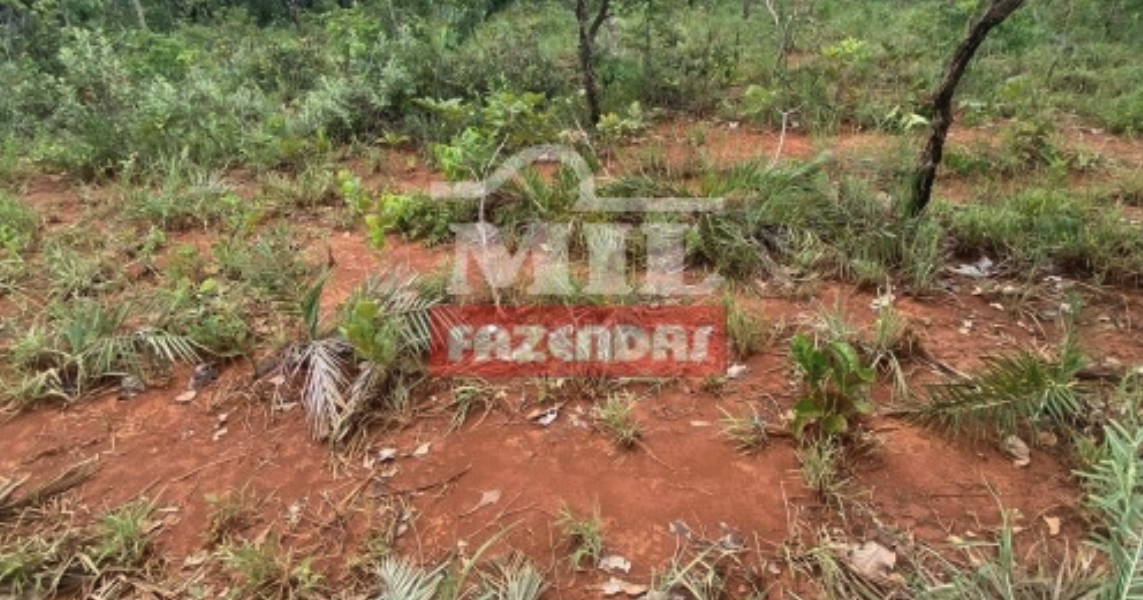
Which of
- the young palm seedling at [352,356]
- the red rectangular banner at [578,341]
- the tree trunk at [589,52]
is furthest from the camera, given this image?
the tree trunk at [589,52]

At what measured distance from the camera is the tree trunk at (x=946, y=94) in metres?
3.34

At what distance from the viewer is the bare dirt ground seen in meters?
2.29

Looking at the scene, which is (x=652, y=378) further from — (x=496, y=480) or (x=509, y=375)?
(x=496, y=480)

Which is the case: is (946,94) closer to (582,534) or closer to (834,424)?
(834,424)

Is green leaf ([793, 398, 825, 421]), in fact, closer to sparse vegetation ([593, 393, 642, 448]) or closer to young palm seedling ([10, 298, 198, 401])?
sparse vegetation ([593, 393, 642, 448])

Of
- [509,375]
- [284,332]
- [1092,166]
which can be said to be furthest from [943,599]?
[1092,166]

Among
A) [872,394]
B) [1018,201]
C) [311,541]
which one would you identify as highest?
[1018,201]

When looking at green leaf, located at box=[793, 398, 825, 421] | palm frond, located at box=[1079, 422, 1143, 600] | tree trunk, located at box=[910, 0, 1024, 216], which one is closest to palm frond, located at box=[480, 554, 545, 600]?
green leaf, located at box=[793, 398, 825, 421]

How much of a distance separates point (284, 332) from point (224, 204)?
73.4 inches

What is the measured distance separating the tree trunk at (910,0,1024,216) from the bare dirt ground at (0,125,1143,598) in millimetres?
905

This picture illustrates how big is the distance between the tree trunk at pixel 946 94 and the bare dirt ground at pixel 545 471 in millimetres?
905

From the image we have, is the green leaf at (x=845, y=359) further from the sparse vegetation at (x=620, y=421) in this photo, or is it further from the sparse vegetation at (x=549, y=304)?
the sparse vegetation at (x=620, y=421)

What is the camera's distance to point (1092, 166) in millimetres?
4996

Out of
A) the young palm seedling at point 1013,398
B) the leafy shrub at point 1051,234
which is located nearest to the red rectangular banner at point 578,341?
the young palm seedling at point 1013,398
